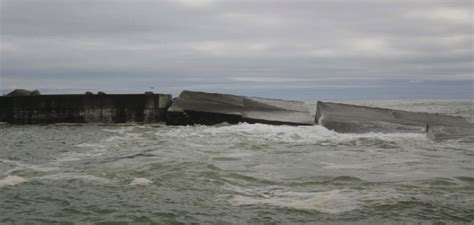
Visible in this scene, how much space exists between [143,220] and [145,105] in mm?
15735

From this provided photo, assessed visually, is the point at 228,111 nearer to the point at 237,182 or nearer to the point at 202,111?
the point at 202,111

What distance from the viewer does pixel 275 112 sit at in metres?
19.1

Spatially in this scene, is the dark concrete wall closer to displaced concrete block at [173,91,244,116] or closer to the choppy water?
displaced concrete block at [173,91,244,116]

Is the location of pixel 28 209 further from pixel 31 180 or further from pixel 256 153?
pixel 256 153

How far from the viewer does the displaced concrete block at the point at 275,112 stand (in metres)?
17.5

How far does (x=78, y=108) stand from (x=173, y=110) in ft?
14.4

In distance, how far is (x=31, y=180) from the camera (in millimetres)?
6961

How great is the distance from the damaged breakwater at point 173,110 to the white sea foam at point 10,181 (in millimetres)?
11384

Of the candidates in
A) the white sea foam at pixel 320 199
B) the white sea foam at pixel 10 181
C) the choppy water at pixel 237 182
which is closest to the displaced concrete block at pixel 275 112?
the choppy water at pixel 237 182

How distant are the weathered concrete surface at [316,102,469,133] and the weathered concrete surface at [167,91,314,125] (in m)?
0.89

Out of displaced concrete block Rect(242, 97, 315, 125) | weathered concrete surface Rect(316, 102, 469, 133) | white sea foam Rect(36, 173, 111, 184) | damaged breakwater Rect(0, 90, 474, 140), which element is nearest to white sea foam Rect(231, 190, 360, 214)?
white sea foam Rect(36, 173, 111, 184)

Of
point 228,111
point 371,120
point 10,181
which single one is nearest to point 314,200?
point 10,181

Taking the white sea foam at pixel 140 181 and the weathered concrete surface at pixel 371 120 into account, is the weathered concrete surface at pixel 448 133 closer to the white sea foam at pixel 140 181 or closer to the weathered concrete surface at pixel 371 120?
the weathered concrete surface at pixel 371 120

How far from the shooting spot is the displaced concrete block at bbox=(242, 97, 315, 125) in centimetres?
1748
